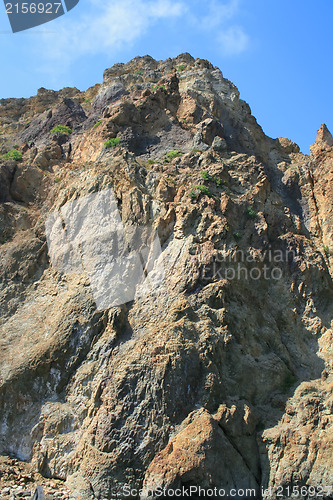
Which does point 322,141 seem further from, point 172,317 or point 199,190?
point 172,317

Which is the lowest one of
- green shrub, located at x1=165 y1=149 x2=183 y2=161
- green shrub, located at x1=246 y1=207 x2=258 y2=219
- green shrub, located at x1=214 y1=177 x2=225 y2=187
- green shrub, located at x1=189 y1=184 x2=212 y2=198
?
green shrub, located at x1=246 y1=207 x2=258 y2=219

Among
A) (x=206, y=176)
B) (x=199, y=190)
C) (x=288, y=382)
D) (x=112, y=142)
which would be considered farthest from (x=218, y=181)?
(x=288, y=382)

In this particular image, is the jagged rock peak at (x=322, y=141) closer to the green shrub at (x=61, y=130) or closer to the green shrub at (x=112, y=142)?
the green shrub at (x=112, y=142)

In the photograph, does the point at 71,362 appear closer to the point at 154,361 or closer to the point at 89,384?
the point at 89,384

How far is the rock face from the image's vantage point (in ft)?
48.2

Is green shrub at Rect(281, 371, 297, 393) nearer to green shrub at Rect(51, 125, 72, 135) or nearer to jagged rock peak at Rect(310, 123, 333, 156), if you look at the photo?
jagged rock peak at Rect(310, 123, 333, 156)

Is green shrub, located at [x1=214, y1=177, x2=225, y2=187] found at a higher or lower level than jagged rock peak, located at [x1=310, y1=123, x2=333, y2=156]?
lower

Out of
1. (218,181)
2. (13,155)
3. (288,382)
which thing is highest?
(13,155)

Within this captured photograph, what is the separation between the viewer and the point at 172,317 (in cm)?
1658

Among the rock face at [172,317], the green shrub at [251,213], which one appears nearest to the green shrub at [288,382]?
the rock face at [172,317]

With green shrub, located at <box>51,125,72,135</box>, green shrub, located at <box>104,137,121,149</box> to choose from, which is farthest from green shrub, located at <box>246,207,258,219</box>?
green shrub, located at <box>51,125,72,135</box>

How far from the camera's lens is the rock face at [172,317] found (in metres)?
14.7

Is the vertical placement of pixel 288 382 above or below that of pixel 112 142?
below

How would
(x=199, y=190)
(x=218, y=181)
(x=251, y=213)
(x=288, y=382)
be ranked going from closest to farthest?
(x=288, y=382)
(x=199, y=190)
(x=251, y=213)
(x=218, y=181)
